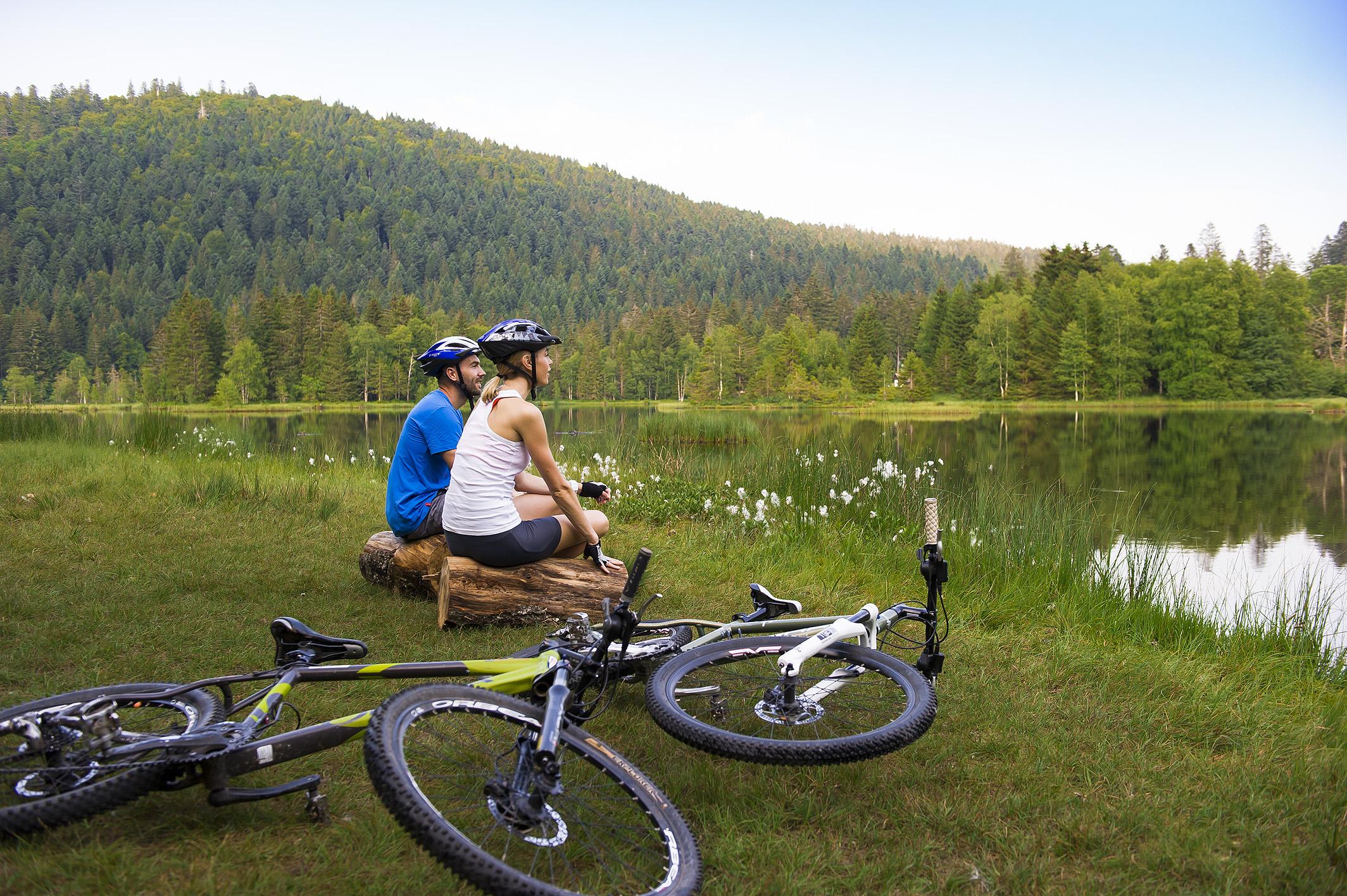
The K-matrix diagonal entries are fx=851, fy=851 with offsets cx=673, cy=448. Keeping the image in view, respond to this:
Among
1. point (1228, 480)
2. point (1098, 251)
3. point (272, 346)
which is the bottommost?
point (1228, 480)

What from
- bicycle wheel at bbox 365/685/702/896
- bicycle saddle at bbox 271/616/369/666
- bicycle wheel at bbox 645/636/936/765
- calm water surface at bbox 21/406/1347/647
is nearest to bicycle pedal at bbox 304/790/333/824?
bicycle wheel at bbox 365/685/702/896

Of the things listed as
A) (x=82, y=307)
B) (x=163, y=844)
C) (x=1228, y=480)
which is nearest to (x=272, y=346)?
(x=82, y=307)

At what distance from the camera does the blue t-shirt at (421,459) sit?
5922 millimetres

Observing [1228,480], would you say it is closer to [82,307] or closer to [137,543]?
[137,543]

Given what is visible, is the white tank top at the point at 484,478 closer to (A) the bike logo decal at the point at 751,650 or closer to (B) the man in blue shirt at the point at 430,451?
(B) the man in blue shirt at the point at 430,451

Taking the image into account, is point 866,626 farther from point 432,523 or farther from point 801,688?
point 432,523

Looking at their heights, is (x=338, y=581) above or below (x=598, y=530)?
below

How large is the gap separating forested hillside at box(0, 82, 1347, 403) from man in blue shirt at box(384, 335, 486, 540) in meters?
66.0

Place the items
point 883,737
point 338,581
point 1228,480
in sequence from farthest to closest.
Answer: point 1228,480
point 338,581
point 883,737

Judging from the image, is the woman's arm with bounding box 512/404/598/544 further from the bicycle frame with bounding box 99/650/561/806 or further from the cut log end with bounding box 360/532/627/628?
the bicycle frame with bounding box 99/650/561/806

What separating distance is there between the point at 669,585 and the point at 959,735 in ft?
10.3

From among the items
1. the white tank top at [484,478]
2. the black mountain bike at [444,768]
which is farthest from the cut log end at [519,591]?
the black mountain bike at [444,768]

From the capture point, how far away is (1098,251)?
299 ft

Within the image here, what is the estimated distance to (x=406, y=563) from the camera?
19.5 ft
